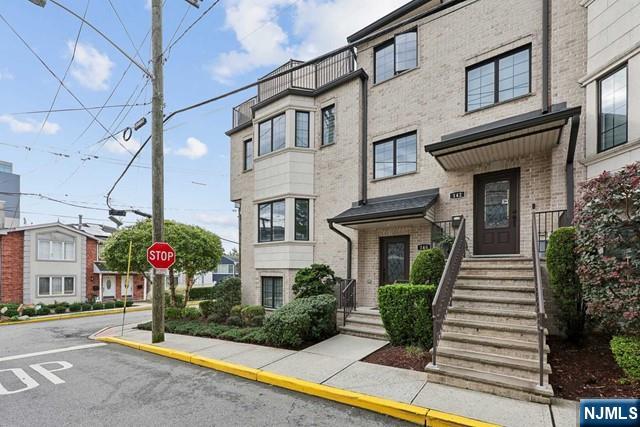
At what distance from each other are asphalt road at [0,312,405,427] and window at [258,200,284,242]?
5.65 metres

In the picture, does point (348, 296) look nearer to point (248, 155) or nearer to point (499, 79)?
point (499, 79)

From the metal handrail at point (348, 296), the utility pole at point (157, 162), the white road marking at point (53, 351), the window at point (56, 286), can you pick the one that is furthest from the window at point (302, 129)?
the window at point (56, 286)

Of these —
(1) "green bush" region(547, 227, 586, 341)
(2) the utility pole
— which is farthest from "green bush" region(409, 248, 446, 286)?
(2) the utility pole

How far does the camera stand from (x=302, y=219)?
1222 centimetres

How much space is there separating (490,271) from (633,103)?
3995mm

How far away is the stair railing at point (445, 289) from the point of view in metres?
5.62

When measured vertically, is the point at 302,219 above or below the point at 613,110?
below

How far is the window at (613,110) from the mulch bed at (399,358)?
5567mm

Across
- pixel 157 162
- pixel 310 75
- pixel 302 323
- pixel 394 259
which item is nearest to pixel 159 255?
pixel 157 162

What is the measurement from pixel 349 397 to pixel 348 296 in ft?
17.6

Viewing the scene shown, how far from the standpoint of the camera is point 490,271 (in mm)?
7383

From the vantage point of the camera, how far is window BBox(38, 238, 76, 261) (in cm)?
2337

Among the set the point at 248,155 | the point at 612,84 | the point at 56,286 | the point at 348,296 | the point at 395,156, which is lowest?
Result: the point at 56,286

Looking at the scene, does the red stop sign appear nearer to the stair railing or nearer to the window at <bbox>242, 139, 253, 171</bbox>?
the window at <bbox>242, 139, 253, 171</bbox>
